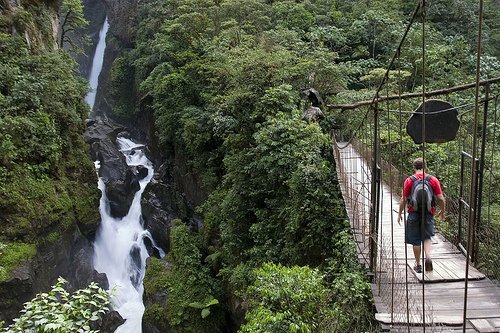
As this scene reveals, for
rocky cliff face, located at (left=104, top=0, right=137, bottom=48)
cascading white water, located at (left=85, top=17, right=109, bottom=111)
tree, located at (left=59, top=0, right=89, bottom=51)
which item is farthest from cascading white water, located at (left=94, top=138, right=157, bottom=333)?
cascading white water, located at (left=85, top=17, right=109, bottom=111)

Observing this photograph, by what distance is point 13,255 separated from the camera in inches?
321

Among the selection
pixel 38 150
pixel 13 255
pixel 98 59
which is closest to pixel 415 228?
pixel 13 255

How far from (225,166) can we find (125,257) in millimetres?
5418

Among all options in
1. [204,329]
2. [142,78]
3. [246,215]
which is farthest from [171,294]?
[142,78]

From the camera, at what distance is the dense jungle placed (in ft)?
16.2

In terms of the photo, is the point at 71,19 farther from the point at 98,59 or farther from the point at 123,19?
the point at 98,59

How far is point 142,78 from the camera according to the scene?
752 inches

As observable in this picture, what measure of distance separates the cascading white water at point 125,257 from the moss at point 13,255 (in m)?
3.22

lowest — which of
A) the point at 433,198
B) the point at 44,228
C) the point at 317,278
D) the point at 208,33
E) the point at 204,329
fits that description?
the point at 204,329

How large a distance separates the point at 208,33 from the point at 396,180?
10425 mm

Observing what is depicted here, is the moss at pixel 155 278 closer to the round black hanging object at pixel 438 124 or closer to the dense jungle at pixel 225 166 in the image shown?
the dense jungle at pixel 225 166

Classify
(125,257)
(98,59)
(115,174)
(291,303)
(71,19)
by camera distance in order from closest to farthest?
(291,303), (125,257), (115,174), (71,19), (98,59)

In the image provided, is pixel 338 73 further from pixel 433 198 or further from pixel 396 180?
pixel 433 198

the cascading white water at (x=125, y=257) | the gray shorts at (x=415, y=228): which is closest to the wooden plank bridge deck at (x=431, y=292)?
the gray shorts at (x=415, y=228)
